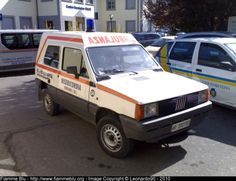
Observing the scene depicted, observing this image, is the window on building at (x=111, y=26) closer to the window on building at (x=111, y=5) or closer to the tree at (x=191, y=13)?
the window on building at (x=111, y=5)

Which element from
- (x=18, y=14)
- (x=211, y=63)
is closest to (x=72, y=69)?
(x=211, y=63)

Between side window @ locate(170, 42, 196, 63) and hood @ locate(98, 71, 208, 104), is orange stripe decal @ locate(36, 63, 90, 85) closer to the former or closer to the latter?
hood @ locate(98, 71, 208, 104)

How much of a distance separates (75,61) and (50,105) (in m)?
1.66

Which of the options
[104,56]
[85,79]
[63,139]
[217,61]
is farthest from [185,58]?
[63,139]

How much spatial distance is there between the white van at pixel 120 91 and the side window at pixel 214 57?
4.85ft

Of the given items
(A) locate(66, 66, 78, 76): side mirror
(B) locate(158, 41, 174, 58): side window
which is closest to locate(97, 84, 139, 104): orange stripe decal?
(A) locate(66, 66, 78, 76): side mirror

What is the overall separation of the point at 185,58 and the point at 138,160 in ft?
11.2

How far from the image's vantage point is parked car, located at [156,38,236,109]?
5.20m

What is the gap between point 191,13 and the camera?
9.41 m

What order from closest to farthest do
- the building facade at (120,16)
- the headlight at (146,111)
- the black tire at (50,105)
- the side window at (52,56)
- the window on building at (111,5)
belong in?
the headlight at (146,111)
the side window at (52,56)
the black tire at (50,105)
the building facade at (120,16)
the window on building at (111,5)

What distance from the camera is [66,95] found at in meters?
4.85

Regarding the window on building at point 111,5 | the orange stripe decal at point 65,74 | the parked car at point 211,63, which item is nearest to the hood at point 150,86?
the orange stripe decal at point 65,74

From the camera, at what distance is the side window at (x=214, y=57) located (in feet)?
17.3

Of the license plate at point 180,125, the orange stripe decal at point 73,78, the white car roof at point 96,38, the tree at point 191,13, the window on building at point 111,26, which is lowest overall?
the license plate at point 180,125
